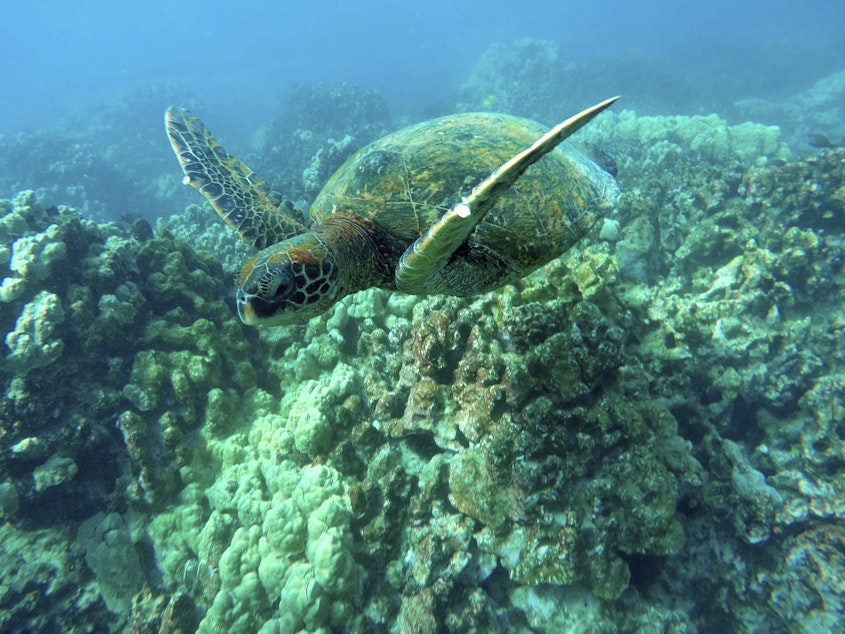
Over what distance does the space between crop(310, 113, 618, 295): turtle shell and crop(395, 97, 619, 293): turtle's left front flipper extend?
392 mm

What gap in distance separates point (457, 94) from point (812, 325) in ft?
78.6

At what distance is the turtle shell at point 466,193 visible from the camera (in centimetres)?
281

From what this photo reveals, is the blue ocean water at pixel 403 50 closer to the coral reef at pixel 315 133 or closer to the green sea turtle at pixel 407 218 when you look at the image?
the coral reef at pixel 315 133

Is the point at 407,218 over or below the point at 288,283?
below

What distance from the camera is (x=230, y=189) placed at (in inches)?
134

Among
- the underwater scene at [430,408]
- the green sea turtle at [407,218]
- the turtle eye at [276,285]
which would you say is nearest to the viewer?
the turtle eye at [276,285]

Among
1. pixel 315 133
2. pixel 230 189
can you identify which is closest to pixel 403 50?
pixel 315 133

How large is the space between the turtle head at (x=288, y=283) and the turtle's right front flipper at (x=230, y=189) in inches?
39.2

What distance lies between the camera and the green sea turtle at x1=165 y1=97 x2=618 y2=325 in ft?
6.98

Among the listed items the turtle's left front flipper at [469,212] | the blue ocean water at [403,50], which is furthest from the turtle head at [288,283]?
the blue ocean water at [403,50]

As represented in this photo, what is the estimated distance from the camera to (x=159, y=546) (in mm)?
3453

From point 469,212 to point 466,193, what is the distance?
1338 mm

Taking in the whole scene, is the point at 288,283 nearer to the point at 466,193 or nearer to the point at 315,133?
the point at 466,193

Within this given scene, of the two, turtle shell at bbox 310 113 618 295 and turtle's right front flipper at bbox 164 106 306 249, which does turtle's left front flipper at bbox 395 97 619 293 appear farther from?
turtle's right front flipper at bbox 164 106 306 249
